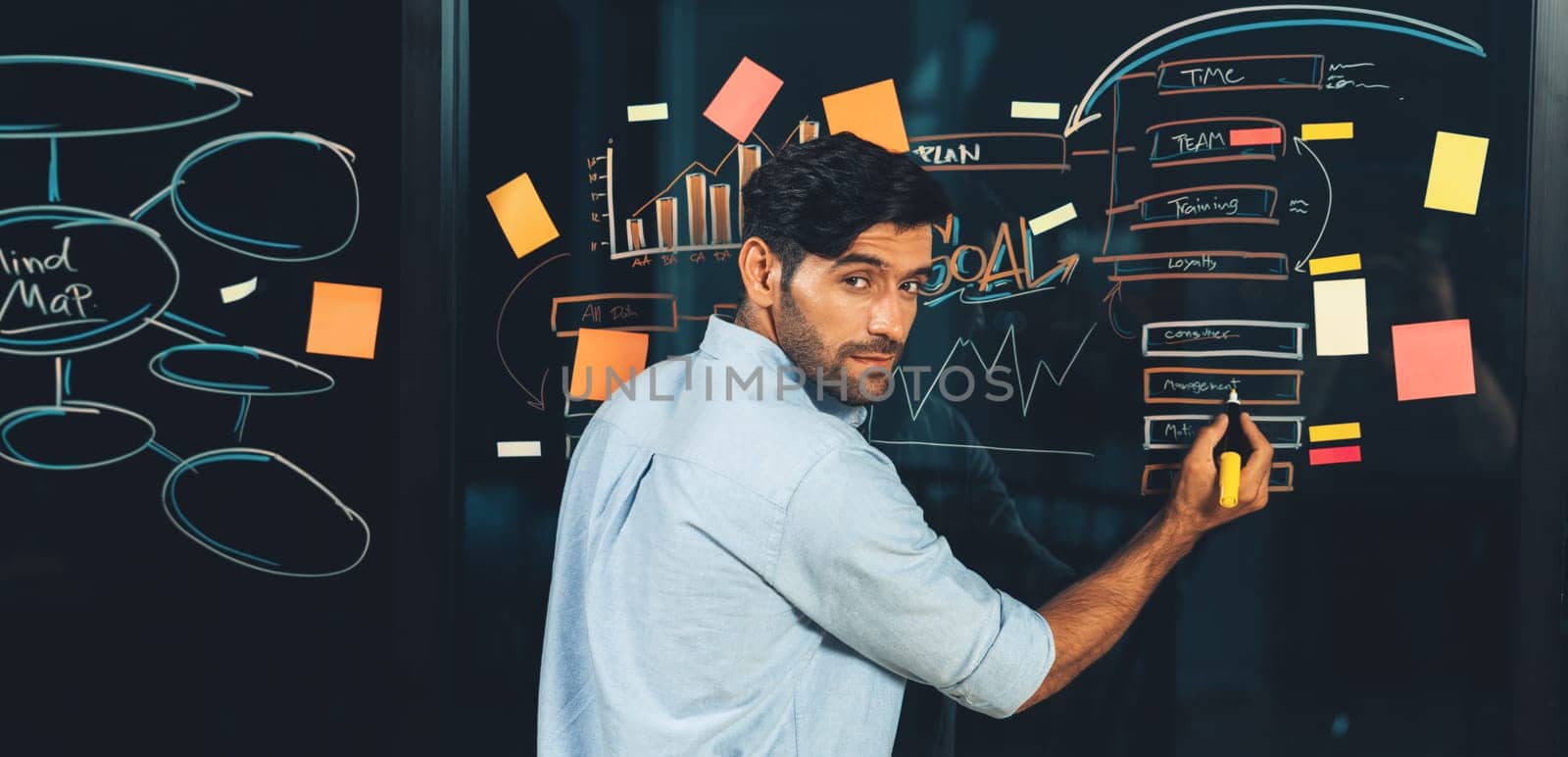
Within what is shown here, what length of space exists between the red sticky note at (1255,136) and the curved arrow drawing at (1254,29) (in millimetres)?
171

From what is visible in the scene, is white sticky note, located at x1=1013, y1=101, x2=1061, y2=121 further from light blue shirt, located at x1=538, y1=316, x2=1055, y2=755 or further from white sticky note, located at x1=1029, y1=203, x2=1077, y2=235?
light blue shirt, located at x1=538, y1=316, x2=1055, y2=755

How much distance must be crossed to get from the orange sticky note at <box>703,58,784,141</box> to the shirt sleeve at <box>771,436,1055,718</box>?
913mm

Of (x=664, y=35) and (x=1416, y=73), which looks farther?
(x=664, y=35)

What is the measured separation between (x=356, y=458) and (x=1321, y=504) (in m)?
1.81

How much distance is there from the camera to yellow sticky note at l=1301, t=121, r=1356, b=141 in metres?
1.67

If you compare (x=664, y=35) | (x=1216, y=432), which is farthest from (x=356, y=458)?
(x=1216, y=432)

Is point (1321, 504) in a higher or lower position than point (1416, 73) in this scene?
lower

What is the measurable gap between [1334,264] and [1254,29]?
0.42m

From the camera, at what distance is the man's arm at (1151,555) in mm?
1296

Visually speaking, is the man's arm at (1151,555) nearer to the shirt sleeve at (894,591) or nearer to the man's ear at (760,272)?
the shirt sleeve at (894,591)

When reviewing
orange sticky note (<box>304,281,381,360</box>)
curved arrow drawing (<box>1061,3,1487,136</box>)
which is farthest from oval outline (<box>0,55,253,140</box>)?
curved arrow drawing (<box>1061,3,1487,136</box>)

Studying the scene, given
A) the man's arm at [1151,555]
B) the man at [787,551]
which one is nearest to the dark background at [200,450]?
the man at [787,551]

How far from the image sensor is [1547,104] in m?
1.62

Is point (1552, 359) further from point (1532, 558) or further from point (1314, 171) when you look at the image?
point (1314, 171)
